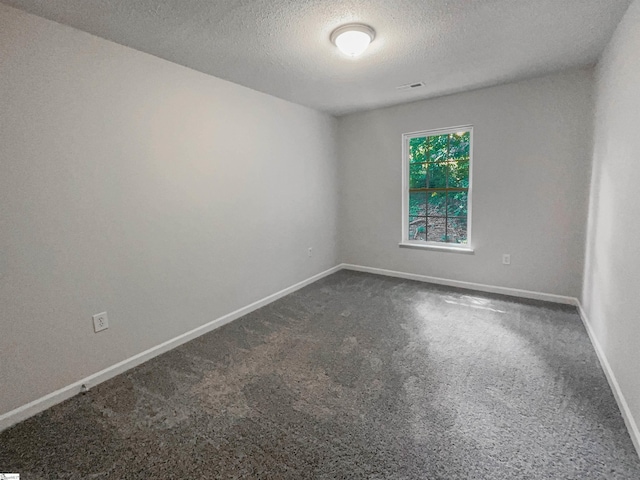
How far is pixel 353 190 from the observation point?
466 cm

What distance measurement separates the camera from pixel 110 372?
2.25 m

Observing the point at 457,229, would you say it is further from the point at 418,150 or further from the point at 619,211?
the point at 619,211

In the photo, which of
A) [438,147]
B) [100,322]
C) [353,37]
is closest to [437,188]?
[438,147]

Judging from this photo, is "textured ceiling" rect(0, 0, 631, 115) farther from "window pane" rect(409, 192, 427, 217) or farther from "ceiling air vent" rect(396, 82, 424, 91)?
"window pane" rect(409, 192, 427, 217)

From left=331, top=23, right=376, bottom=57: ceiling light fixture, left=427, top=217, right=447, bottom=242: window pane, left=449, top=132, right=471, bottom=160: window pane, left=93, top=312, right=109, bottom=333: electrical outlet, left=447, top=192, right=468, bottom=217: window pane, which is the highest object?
left=331, top=23, right=376, bottom=57: ceiling light fixture

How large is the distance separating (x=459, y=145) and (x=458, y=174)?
0.34m

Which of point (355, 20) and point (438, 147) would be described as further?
point (438, 147)

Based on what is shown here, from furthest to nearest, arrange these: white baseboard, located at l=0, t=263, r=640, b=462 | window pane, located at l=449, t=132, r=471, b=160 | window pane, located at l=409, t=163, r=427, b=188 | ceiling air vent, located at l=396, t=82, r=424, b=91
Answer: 1. window pane, located at l=409, t=163, r=427, b=188
2. window pane, located at l=449, t=132, r=471, b=160
3. ceiling air vent, located at l=396, t=82, r=424, b=91
4. white baseboard, located at l=0, t=263, r=640, b=462

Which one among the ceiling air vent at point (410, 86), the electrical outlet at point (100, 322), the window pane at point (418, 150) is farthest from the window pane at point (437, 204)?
the electrical outlet at point (100, 322)

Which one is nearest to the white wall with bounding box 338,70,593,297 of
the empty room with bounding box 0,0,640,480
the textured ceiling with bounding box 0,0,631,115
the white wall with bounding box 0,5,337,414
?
the empty room with bounding box 0,0,640,480

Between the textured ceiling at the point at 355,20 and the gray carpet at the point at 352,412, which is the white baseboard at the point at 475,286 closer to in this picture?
the gray carpet at the point at 352,412

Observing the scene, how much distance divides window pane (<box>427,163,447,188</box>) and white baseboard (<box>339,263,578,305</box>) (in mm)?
1193

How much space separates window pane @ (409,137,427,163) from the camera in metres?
4.12

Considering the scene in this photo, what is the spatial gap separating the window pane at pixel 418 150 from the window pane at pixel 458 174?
0.36 meters
